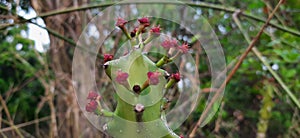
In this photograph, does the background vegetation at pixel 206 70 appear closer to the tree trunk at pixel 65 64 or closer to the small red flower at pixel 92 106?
the tree trunk at pixel 65 64

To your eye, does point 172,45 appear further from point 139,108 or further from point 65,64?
point 65,64

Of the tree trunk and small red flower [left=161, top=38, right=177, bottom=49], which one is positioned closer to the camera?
small red flower [left=161, top=38, right=177, bottom=49]

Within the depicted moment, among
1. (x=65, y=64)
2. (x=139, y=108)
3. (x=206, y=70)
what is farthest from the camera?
(x=206, y=70)

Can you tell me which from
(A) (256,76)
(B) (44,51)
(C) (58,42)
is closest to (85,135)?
(C) (58,42)

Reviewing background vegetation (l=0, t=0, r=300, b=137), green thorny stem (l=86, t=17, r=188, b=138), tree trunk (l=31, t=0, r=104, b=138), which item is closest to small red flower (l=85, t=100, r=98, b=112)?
green thorny stem (l=86, t=17, r=188, b=138)

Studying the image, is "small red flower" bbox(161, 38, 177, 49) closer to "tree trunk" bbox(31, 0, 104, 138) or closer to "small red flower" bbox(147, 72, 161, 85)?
"small red flower" bbox(147, 72, 161, 85)

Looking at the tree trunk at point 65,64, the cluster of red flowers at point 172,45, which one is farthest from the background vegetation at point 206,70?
the cluster of red flowers at point 172,45

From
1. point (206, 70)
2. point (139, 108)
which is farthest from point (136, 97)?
point (206, 70)

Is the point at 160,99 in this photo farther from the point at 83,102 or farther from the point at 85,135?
the point at 85,135
